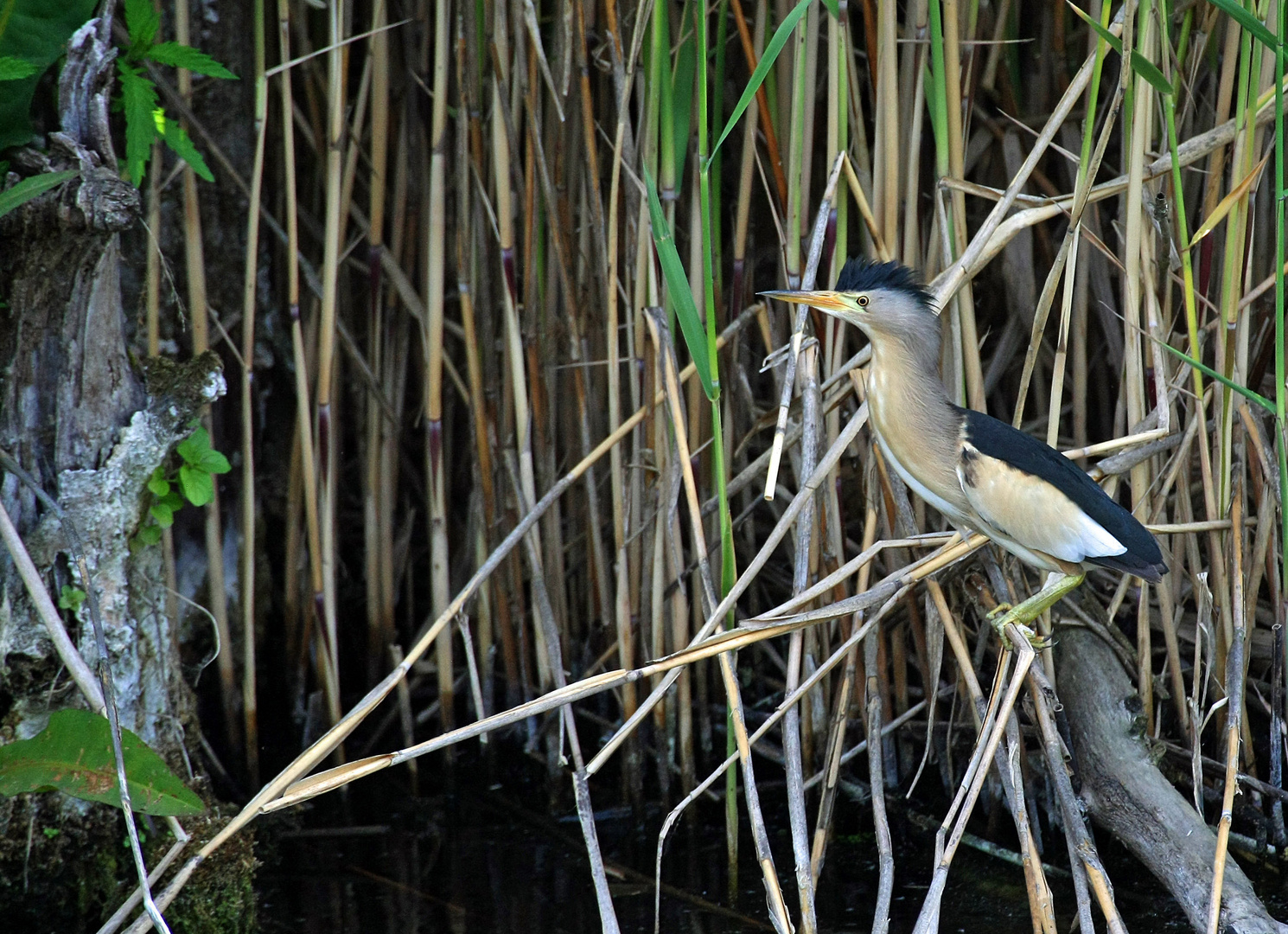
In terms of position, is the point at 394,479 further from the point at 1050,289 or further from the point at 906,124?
the point at 1050,289

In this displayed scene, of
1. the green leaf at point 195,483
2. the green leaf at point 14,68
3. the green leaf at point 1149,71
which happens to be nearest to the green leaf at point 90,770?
the green leaf at point 195,483

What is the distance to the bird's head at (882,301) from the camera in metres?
1.80

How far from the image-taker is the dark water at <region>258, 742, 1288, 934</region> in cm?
215

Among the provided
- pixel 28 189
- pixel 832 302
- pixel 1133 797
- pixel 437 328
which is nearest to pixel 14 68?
pixel 28 189

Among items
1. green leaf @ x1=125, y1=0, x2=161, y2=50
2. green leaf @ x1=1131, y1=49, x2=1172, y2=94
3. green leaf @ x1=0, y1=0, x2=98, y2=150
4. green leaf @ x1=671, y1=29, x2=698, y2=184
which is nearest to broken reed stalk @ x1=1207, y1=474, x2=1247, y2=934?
green leaf @ x1=1131, y1=49, x2=1172, y2=94

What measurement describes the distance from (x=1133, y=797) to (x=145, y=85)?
6.18 ft

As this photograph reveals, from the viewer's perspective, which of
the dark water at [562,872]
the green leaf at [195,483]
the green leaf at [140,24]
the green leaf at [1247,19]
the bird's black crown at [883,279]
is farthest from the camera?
the dark water at [562,872]

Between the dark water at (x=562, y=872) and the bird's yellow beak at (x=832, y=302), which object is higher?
the bird's yellow beak at (x=832, y=302)

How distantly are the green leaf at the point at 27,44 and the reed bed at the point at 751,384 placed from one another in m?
0.36

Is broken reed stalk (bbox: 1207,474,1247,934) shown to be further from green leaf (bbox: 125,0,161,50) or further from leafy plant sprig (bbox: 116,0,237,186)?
green leaf (bbox: 125,0,161,50)

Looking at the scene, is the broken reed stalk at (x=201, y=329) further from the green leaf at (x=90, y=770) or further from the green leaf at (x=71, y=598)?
the green leaf at (x=90, y=770)

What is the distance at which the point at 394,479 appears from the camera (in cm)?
278

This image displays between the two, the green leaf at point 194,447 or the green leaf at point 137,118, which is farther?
the green leaf at point 194,447

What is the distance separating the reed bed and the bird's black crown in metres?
0.12
